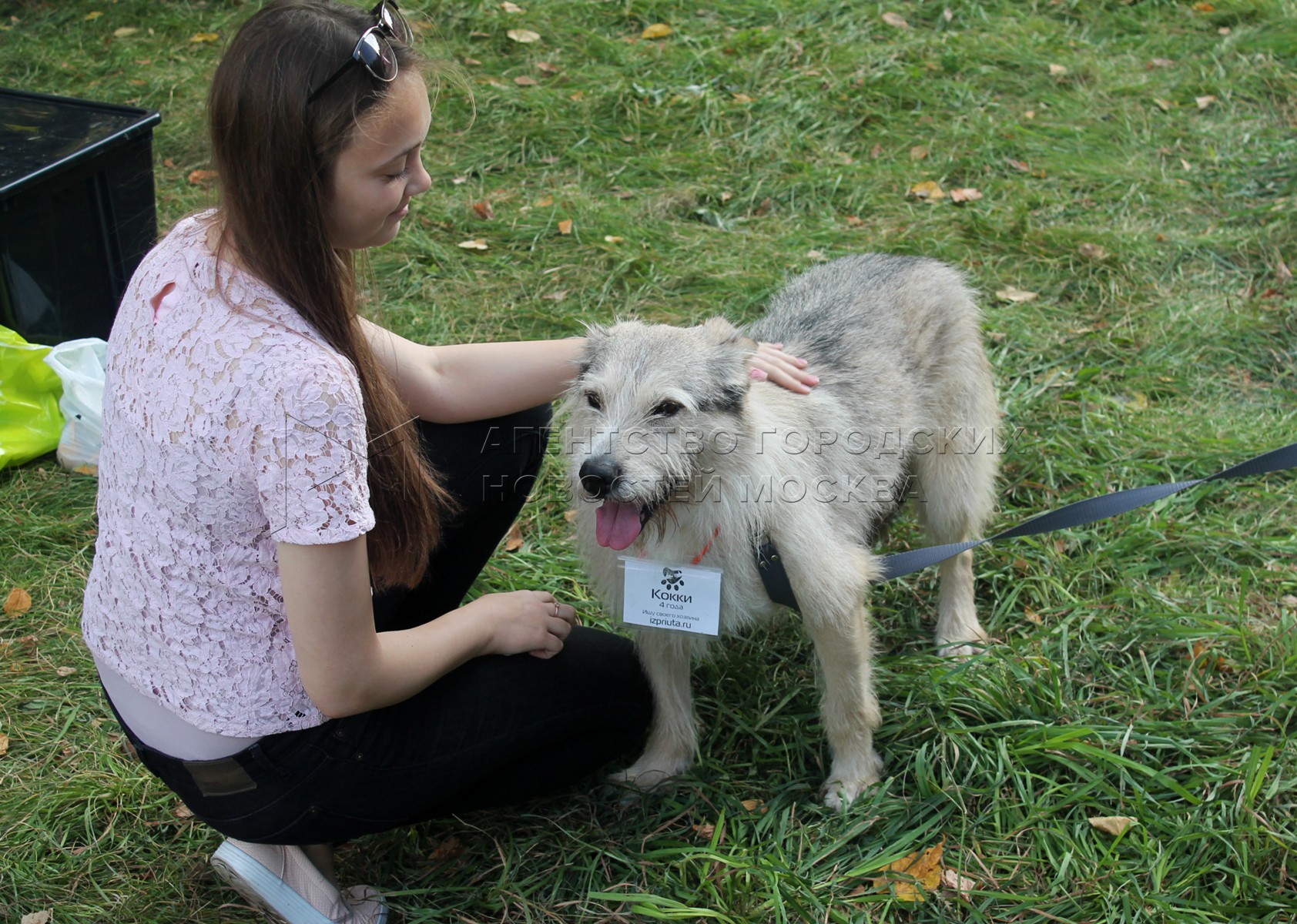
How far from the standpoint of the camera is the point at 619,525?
8.13ft

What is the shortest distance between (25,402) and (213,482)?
9.79 feet

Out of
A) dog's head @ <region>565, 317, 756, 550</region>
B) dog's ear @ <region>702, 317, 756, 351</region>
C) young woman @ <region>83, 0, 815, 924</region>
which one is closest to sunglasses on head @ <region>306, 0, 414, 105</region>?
young woman @ <region>83, 0, 815, 924</region>

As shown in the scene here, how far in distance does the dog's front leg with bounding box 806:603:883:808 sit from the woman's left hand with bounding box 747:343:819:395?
2.12 feet

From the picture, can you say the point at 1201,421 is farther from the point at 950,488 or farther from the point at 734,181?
the point at 734,181

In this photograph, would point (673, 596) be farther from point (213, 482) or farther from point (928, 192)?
point (928, 192)

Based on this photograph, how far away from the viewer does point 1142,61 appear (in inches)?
266

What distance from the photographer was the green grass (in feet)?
8.76

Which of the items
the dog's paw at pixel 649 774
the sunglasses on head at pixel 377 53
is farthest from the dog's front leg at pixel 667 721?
the sunglasses on head at pixel 377 53

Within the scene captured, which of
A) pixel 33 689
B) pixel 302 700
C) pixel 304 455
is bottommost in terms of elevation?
pixel 33 689

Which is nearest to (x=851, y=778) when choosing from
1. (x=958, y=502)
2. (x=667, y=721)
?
(x=667, y=721)

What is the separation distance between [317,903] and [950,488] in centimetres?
228

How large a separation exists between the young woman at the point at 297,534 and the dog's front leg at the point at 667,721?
23cm

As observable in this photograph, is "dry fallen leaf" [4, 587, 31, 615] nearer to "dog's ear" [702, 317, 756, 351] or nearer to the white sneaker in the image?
the white sneaker

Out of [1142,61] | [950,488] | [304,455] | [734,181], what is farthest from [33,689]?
[1142,61]
